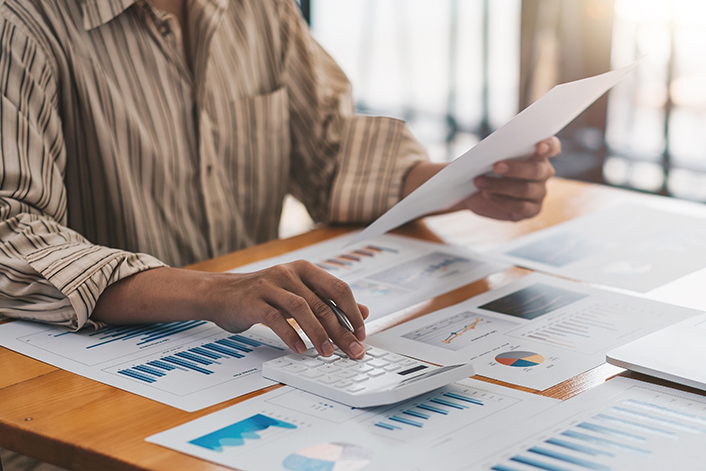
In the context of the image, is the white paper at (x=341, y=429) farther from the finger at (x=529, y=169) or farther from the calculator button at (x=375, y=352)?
the finger at (x=529, y=169)

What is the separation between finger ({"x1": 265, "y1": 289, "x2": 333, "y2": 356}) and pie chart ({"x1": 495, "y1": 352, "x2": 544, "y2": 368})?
0.18 m

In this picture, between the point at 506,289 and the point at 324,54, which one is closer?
the point at 506,289

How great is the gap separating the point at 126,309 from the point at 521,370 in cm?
46

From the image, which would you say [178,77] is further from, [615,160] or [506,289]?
[615,160]

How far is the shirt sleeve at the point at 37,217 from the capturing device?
2.90ft

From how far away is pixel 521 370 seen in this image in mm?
758

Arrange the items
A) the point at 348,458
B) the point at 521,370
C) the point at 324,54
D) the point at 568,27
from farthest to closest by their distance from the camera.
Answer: the point at 568,27 < the point at 324,54 < the point at 521,370 < the point at 348,458

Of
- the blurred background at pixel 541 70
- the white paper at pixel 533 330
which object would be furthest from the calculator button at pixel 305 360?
the blurred background at pixel 541 70

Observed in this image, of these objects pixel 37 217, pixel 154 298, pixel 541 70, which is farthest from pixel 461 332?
pixel 541 70

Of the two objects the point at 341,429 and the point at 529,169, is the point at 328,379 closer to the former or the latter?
the point at 341,429

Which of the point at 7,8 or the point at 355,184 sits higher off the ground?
the point at 7,8

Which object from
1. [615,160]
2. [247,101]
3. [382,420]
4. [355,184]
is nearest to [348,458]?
[382,420]

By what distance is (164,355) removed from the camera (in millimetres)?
811

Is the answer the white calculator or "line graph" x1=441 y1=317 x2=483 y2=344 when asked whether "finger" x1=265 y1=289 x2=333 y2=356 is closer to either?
the white calculator
